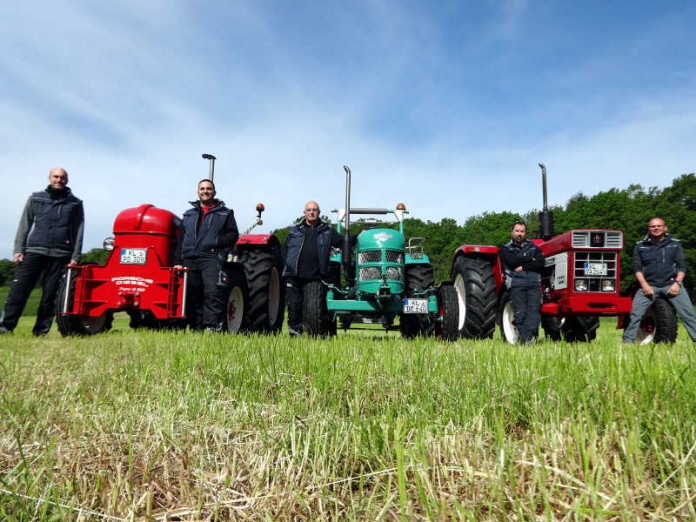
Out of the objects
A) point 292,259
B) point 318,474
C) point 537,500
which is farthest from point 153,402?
point 292,259

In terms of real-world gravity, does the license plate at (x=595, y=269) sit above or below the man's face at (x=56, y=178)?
below

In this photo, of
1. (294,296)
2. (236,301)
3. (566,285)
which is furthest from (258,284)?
(566,285)

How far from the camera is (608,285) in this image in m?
6.77

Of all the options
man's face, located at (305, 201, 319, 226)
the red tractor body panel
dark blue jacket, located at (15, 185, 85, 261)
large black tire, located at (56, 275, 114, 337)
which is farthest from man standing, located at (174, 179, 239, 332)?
dark blue jacket, located at (15, 185, 85, 261)

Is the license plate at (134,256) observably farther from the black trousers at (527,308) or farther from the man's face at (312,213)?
the black trousers at (527,308)

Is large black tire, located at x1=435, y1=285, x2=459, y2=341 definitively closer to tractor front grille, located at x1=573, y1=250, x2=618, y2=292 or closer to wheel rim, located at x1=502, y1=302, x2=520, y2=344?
wheel rim, located at x1=502, y1=302, x2=520, y2=344

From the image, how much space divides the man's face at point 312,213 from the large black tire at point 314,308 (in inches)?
36.3

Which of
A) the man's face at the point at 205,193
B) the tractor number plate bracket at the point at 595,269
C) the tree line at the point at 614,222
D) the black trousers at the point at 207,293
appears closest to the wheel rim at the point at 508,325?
the tractor number plate bracket at the point at 595,269

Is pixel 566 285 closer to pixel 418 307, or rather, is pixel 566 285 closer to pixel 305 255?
pixel 418 307

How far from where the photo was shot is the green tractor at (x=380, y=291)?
6.43 m

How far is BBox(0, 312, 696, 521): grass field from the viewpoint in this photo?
1122 mm

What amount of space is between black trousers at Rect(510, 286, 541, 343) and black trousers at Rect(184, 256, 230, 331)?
12.5 ft

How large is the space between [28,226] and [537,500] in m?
6.99

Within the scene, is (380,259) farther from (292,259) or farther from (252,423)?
(252,423)
